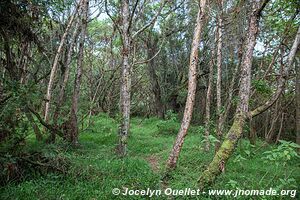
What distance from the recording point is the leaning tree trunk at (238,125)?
4.43 metres

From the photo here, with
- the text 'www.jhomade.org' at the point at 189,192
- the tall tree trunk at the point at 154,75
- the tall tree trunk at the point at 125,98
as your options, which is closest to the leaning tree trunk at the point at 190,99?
the text 'www.jhomade.org' at the point at 189,192

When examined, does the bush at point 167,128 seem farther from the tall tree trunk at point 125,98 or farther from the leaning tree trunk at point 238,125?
the leaning tree trunk at point 238,125

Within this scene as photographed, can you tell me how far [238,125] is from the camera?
4504 millimetres

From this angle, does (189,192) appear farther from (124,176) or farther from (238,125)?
(124,176)

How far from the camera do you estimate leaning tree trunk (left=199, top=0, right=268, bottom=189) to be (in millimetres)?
4434

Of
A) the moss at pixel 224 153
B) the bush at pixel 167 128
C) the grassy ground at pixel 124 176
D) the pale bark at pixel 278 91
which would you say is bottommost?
the grassy ground at pixel 124 176

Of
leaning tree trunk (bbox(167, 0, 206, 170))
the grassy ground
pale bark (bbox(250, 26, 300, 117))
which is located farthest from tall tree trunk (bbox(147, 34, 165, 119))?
pale bark (bbox(250, 26, 300, 117))

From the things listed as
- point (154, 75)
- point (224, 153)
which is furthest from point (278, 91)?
point (154, 75)

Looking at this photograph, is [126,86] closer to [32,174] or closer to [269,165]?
[32,174]

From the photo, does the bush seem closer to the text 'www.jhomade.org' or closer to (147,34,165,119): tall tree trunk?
(147,34,165,119): tall tree trunk

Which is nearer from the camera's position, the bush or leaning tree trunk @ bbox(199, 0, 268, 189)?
leaning tree trunk @ bbox(199, 0, 268, 189)

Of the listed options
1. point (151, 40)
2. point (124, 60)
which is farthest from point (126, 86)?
point (151, 40)

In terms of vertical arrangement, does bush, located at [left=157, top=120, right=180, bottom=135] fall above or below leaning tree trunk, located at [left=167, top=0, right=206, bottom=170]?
below

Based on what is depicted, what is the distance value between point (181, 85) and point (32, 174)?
13.4 m
